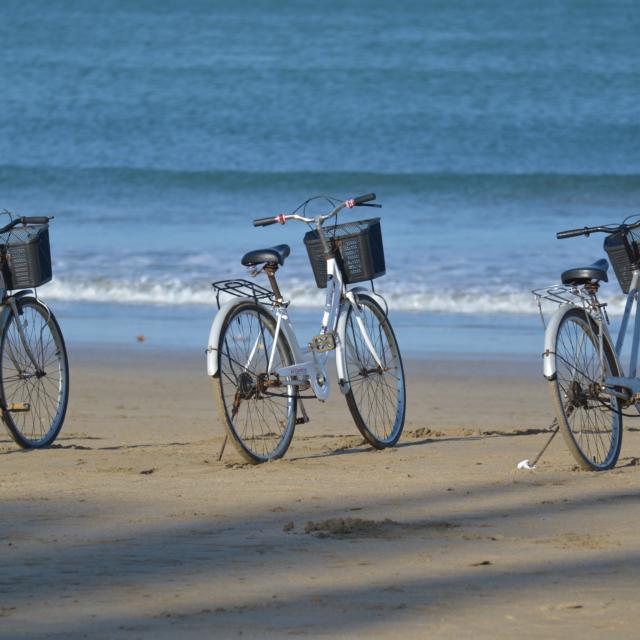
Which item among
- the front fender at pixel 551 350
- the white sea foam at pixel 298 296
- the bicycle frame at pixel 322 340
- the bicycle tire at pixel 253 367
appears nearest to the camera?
the front fender at pixel 551 350

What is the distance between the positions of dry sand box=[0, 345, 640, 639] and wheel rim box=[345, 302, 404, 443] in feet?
0.58

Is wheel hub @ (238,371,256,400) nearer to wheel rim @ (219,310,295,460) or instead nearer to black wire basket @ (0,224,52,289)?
wheel rim @ (219,310,295,460)

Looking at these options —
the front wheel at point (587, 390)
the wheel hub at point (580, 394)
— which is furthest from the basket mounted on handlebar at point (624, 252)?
the wheel hub at point (580, 394)

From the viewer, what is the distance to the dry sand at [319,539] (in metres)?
3.69

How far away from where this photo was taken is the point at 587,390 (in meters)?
5.89

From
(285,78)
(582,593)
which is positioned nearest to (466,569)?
(582,593)

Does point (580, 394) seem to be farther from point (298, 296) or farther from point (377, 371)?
point (298, 296)

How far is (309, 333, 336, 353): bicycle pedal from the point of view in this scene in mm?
6340

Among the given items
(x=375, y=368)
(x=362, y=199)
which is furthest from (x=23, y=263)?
(x=375, y=368)

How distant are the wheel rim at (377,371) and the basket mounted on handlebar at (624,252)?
120 centimetres

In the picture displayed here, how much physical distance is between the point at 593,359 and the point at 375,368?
1155 millimetres

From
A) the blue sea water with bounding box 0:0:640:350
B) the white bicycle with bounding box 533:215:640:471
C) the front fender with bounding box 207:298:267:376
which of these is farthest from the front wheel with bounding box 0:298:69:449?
the blue sea water with bounding box 0:0:640:350

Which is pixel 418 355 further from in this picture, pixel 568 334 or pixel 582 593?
pixel 582 593

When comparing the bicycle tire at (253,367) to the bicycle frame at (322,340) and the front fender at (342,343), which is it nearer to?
the bicycle frame at (322,340)
